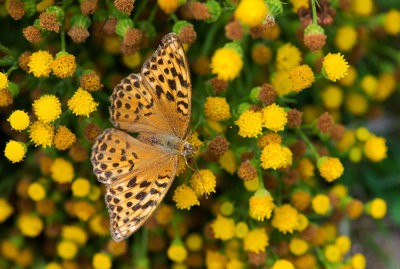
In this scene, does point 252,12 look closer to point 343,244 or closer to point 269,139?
point 269,139

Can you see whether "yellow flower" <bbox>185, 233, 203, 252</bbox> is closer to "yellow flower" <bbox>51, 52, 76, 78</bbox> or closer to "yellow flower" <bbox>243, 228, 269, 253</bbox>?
"yellow flower" <bbox>243, 228, 269, 253</bbox>

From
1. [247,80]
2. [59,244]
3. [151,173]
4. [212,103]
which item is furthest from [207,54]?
[59,244]

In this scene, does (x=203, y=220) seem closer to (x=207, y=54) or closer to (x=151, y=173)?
(x=151, y=173)

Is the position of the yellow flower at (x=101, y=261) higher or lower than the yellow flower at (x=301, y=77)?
lower

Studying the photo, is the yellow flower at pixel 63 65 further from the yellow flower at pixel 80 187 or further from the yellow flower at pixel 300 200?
the yellow flower at pixel 300 200

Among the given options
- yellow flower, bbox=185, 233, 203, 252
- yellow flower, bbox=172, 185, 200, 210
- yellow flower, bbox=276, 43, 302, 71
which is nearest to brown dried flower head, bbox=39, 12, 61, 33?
yellow flower, bbox=172, 185, 200, 210

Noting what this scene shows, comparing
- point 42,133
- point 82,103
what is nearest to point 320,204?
point 82,103

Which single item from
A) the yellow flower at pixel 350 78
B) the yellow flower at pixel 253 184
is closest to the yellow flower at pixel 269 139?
the yellow flower at pixel 253 184
